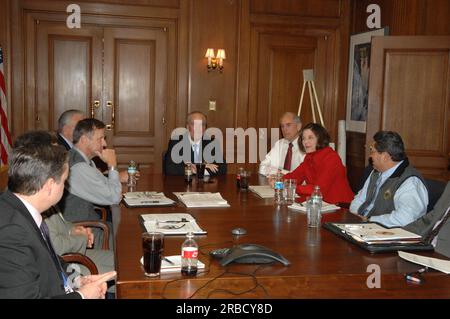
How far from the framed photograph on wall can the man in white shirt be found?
1581mm

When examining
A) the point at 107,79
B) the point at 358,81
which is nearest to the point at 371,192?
the point at 358,81

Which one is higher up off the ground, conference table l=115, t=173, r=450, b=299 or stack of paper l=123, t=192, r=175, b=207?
stack of paper l=123, t=192, r=175, b=207

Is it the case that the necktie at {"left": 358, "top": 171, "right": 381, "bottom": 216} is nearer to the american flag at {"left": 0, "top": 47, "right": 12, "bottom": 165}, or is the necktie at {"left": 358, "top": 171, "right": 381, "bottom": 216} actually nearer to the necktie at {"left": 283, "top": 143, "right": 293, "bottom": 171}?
the necktie at {"left": 283, "top": 143, "right": 293, "bottom": 171}

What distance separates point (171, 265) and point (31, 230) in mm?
526

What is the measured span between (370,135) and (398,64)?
818 millimetres

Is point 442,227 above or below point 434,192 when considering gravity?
below

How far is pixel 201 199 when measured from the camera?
3.41 m

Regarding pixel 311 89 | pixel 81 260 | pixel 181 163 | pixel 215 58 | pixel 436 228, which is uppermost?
pixel 215 58

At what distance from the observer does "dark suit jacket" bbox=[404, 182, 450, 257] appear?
279 cm

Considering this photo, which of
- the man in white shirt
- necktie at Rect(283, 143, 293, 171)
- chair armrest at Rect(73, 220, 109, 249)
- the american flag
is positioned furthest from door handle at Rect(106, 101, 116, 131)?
chair armrest at Rect(73, 220, 109, 249)

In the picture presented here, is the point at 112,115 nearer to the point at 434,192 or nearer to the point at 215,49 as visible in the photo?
the point at 215,49

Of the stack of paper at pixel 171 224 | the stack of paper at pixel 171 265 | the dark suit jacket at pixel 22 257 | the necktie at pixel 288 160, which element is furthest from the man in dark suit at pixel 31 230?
the necktie at pixel 288 160

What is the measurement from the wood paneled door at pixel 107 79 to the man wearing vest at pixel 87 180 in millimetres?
3124

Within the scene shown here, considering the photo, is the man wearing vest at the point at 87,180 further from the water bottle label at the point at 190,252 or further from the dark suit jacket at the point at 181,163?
the water bottle label at the point at 190,252
